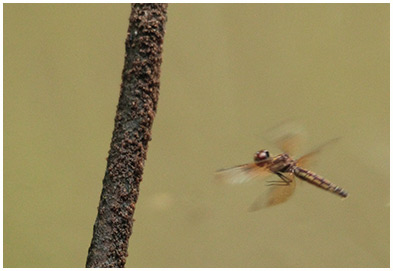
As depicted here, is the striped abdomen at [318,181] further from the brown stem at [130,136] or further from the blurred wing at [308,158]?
the brown stem at [130,136]

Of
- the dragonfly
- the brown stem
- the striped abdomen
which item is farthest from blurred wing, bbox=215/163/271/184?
the brown stem

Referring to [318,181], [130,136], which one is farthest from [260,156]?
[130,136]

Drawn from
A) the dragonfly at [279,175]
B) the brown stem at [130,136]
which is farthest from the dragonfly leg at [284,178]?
the brown stem at [130,136]

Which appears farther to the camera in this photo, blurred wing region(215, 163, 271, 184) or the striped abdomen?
the striped abdomen

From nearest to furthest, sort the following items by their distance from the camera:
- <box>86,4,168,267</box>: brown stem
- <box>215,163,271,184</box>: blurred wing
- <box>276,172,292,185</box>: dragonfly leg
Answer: <box>86,4,168,267</box>: brown stem → <box>215,163,271,184</box>: blurred wing → <box>276,172,292,185</box>: dragonfly leg

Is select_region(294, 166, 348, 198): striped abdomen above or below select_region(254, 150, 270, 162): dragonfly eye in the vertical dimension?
below

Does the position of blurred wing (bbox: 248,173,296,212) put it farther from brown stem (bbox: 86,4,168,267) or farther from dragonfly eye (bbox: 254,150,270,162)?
brown stem (bbox: 86,4,168,267)
